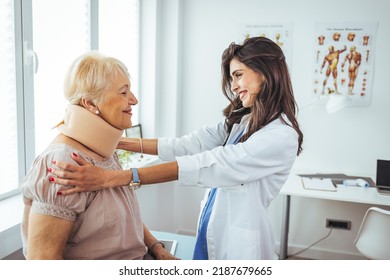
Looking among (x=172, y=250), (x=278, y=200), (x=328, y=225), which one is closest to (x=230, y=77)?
(x=172, y=250)

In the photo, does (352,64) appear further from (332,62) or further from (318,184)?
(318,184)

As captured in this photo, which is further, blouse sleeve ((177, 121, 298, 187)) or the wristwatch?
blouse sleeve ((177, 121, 298, 187))

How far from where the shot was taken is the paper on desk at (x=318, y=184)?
2145 millimetres

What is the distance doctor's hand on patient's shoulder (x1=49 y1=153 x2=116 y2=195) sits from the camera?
0.91m

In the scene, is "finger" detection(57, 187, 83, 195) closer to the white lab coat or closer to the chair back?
the white lab coat

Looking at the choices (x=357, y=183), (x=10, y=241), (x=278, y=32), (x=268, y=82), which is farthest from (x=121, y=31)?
(x=357, y=183)

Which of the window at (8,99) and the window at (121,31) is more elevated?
the window at (121,31)

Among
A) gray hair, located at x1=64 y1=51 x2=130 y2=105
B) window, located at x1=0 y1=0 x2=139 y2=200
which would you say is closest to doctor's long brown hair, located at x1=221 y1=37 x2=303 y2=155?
gray hair, located at x1=64 y1=51 x2=130 y2=105

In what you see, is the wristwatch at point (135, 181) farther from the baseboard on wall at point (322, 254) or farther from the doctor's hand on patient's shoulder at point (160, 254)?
the baseboard on wall at point (322, 254)

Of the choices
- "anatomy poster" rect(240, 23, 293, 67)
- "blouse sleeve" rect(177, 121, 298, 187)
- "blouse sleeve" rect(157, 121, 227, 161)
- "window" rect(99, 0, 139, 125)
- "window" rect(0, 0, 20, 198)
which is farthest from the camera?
"anatomy poster" rect(240, 23, 293, 67)

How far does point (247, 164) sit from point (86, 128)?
52 cm

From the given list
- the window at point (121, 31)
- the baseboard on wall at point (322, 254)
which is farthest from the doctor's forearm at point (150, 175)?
the baseboard on wall at point (322, 254)

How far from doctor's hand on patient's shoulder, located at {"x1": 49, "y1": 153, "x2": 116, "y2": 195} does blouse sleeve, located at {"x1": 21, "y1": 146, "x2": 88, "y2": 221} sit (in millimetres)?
15
